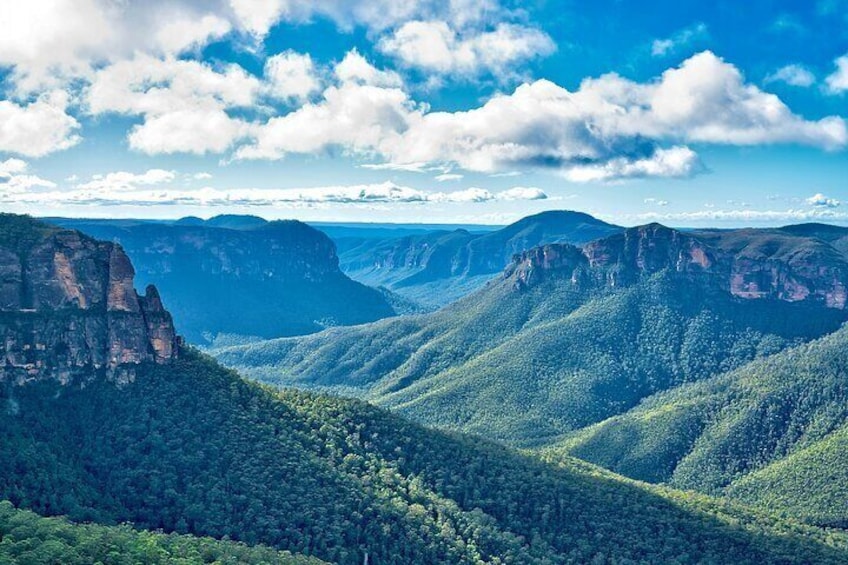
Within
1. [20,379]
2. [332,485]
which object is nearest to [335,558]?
[332,485]

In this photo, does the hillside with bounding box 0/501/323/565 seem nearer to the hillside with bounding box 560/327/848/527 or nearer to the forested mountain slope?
the forested mountain slope

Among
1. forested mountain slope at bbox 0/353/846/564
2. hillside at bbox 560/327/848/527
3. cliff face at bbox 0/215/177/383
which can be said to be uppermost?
cliff face at bbox 0/215/177/383

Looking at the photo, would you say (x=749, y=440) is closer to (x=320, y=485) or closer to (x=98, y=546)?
(x=320, y=485)

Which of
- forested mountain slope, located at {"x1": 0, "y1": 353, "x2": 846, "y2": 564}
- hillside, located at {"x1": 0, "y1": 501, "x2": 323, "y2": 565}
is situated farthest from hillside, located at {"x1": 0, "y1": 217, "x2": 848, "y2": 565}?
hillside, located at {"x1": 0, "y1": 501, "x2": 323, "y2": 565}

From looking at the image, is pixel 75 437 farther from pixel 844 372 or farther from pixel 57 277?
pixel 844 372

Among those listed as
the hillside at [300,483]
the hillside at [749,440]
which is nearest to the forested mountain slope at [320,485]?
the hillside at [300,483]

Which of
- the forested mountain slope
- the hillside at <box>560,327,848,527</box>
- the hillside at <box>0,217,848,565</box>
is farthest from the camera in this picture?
the hillside at <box>560,327,848,527</box>
